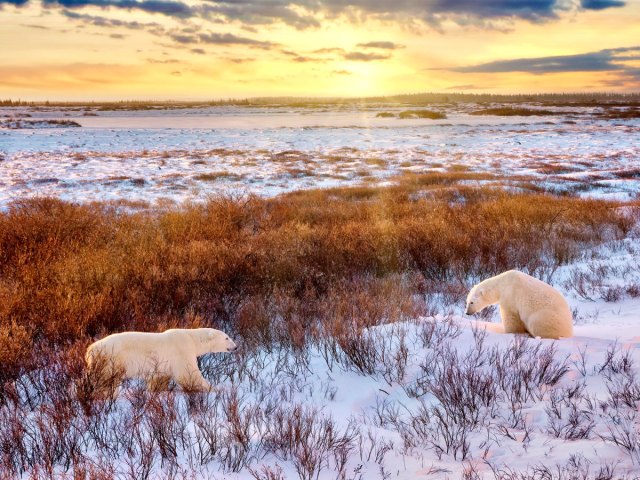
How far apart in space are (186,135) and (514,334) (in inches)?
1669

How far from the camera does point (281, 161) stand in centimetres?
2628

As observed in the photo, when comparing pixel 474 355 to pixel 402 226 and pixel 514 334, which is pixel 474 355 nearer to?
pixel 514 334

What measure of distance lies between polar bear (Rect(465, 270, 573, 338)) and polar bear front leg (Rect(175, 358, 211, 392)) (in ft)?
8.68

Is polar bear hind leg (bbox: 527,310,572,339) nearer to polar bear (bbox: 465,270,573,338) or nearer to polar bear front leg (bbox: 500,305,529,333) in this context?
polar bear (bbox: 465,270,573,338)

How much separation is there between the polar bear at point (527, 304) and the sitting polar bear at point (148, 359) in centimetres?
271

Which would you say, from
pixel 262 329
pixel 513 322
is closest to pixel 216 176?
pixel 262 329

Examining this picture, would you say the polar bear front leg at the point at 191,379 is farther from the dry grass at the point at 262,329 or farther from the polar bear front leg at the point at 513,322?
the polar bear front leg at the point at 513,322

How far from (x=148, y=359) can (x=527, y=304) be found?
11.2 feet

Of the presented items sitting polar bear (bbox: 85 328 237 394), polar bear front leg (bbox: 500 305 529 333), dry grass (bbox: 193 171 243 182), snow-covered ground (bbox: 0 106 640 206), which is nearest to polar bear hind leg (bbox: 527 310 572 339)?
polar bear front leg (bbox: 500 305 529 333)

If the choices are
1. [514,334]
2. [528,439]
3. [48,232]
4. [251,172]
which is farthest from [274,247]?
[251,172]

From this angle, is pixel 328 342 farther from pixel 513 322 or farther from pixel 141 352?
pixel 513 322

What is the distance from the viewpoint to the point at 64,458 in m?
2.82

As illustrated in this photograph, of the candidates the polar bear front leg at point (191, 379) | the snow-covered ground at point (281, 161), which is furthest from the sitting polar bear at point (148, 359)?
the snow-covered ground at point (281, 161)

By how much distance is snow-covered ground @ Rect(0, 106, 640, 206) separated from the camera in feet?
57.7
